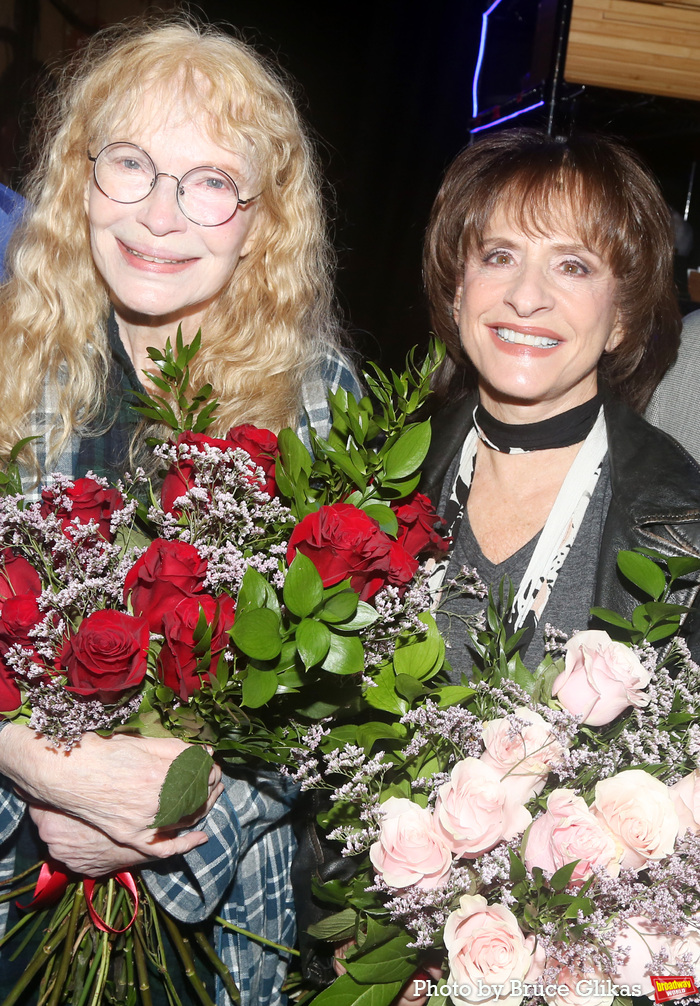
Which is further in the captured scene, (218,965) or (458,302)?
(458,302)

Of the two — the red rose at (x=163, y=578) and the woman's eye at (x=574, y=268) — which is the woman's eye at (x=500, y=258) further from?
the red rose at (x=163, y=578)

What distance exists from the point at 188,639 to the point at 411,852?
30 cm

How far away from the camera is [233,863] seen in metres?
1.20

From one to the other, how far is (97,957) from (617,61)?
79.1 inches

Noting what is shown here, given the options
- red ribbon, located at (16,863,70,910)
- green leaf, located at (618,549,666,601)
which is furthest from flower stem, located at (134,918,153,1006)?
green leaf, located at (618,549,666,601)

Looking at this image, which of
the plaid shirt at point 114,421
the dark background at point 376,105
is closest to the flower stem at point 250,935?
the plaid shirt at point 114,421

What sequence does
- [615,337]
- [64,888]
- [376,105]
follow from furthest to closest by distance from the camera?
[376,105]
[615,337]
[64,888]

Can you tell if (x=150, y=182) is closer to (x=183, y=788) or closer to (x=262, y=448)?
(x=262, y=448)

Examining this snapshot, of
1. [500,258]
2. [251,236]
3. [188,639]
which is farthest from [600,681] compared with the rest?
[251,236]

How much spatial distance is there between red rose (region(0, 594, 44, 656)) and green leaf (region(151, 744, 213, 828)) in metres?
0.21

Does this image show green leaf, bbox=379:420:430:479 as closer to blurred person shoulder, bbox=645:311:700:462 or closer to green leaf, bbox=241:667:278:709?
green leaf, bbox=241:667:278:709

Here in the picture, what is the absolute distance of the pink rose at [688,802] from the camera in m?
0.84

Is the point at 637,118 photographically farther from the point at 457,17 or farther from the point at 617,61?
the point at 457,17

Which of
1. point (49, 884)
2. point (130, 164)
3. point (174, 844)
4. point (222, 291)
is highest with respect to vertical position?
point (130, 164)
